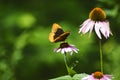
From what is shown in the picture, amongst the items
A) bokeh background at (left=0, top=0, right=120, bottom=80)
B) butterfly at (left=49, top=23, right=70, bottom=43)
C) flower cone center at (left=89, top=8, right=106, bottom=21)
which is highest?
bokeh background at (left=0, top=0, right=120, bottom=80)

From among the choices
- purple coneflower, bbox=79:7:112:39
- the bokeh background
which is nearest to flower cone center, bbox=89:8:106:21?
purple coneflower, bbox=79:7:112:39

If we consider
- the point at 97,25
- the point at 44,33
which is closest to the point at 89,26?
the point at 97,25

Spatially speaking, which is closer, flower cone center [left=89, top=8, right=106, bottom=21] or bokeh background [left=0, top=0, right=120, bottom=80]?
flower cone center [left=89, top=8, right=106, bottom=21]

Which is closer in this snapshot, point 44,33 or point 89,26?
point 89,26

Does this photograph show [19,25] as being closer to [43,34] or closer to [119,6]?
[43,34]

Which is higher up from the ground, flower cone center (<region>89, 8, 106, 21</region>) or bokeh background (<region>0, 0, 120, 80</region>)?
bokeh background (<region>0, 0, 120, 80</region>)

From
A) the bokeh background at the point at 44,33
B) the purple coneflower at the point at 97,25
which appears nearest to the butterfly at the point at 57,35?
the purple coneflower at the point at 97,25

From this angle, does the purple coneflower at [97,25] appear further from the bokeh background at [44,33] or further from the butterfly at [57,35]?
the bokeh background at [44,33]

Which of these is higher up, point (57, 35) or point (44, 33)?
point (44, 33)

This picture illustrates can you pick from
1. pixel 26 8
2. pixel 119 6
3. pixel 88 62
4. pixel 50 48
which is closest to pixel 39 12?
pixel 26 8

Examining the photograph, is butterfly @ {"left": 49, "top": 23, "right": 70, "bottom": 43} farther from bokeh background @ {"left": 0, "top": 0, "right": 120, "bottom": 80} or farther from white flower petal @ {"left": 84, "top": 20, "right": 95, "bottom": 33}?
bokeh background @ {"left": 0, "top": 0, "right": 120, "bottom": 80}

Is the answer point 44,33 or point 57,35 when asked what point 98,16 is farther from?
point 44,33
